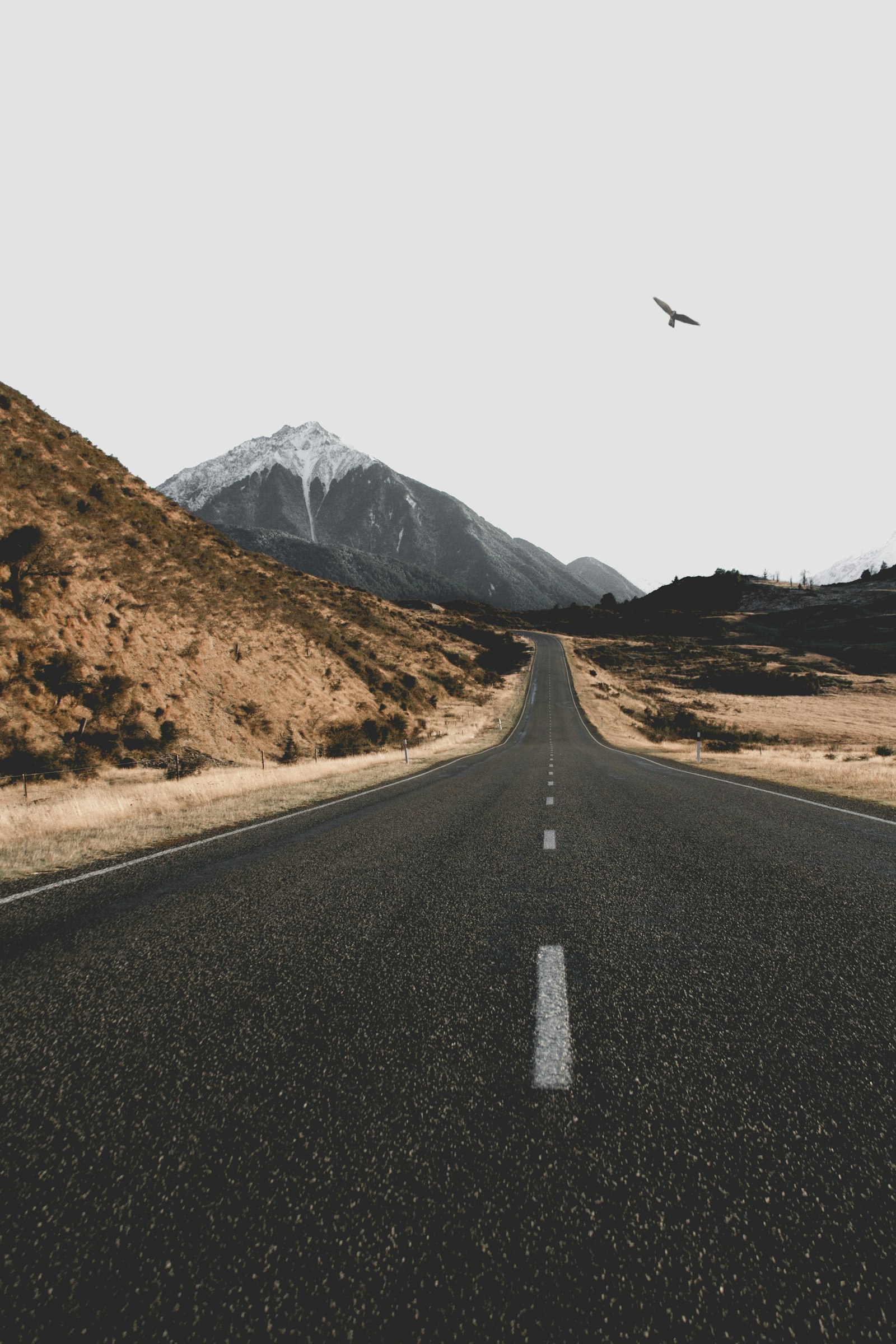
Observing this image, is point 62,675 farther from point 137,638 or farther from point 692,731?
point 692,731

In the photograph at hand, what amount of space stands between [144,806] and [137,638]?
609 inches

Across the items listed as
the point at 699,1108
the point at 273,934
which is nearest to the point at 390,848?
the point at 273,934

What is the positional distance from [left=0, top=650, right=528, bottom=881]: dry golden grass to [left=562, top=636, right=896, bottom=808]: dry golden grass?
11.8 meters

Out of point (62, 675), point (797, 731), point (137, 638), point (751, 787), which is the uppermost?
point (137, 638)

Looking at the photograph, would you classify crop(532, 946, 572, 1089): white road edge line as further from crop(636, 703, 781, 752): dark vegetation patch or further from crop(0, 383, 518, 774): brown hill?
crop(636, 703, 781, 752): dark vegetation patch

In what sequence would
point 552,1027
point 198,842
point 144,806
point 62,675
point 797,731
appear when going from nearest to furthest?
point 552,1027, point 198,842, point 144,806, point 62,675, point 797,731

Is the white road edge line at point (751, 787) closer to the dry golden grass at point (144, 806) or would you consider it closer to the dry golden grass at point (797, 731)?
the dry golden grass at point (797, 731)

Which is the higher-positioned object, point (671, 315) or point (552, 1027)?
point (671, 315)

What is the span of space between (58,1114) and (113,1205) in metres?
0.70

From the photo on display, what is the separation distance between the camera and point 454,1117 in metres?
2.23

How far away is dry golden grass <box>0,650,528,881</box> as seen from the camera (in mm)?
7789

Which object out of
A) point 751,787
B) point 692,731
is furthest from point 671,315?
point 692,731

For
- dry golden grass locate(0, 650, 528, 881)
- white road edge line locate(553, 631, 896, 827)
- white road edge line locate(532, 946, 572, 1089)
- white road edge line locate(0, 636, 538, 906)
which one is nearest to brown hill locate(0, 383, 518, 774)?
dry golden grass locate(0, 650, 528, 881)

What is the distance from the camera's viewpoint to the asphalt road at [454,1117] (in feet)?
5.10
